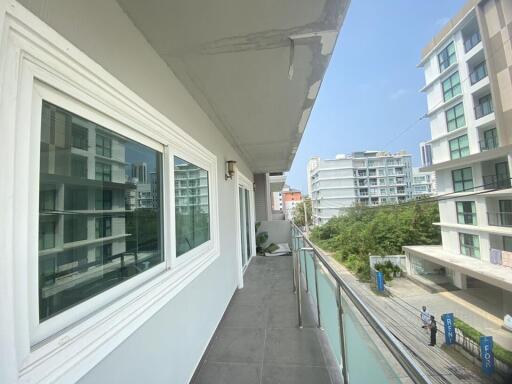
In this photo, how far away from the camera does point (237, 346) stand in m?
2.35

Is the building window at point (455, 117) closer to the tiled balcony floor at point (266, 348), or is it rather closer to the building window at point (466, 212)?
the building window at point (466, 212)

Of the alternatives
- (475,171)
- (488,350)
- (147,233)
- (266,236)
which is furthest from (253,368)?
(475,171)

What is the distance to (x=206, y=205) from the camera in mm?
2717

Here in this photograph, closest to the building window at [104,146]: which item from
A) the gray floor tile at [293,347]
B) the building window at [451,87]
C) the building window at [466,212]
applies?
the gray floor tile at [293,347]

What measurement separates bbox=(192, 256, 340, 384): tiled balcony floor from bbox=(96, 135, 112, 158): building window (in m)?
1.89

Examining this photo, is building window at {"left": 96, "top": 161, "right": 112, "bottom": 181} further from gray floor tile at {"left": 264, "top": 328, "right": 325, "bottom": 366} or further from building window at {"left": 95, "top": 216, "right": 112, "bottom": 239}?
gray floor tile at {"left": 264, "top": 328, "right": 325, "bottom": 366}

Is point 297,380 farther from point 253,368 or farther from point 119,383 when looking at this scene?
point 119,383

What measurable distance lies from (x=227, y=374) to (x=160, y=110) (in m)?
2.14

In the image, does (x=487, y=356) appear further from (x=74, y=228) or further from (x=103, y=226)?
(x=74, y=228)

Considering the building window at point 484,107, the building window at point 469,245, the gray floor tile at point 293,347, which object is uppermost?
the building window at point 484,107

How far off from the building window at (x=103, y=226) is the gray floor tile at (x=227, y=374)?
1.55 m

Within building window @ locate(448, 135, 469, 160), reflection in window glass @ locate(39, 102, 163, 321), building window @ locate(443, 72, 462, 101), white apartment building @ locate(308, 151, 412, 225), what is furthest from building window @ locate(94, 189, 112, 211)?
white apartment building @ locate(308, 151, 412, 225)

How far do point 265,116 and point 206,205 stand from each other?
4.13ft

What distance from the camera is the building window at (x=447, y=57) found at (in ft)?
55.9
